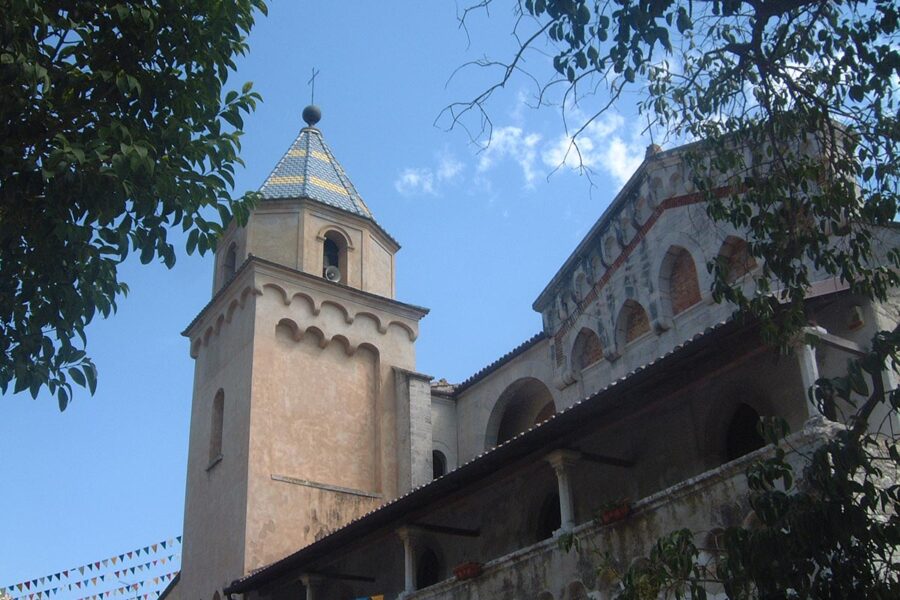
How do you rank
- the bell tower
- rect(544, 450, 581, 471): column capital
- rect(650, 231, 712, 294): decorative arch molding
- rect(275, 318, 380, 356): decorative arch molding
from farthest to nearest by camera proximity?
rect(275, 318, 380, 356): decorative arch molding, the bell tower, rect(650, 231, 712, 294): decorative arch molding, rect(544, 450, 581, 471): column capital

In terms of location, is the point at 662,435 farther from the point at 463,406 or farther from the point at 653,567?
the point at 463,406

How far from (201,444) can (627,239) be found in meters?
11.0

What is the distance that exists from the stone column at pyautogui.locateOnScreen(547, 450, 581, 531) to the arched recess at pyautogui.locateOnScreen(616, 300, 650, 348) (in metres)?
5.02

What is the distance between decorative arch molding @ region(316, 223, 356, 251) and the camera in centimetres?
2361

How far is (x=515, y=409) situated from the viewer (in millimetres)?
22375

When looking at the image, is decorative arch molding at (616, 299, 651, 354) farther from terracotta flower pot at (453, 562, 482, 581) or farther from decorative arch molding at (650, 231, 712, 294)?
terracotta flower pot at (453, 562, 482, 581)

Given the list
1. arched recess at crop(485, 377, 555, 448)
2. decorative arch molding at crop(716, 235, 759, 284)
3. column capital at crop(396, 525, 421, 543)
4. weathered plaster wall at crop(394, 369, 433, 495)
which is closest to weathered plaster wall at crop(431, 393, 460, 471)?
weathered plaster wall at crop(394, 369, 433, 495)

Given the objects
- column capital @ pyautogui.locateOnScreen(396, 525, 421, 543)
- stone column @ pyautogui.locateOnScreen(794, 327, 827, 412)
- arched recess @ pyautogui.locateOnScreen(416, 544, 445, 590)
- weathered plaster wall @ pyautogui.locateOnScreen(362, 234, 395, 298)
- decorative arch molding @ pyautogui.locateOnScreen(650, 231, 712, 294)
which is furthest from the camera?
weathered plaster wall @ pyautogui.locateOnScreen(362, 234, 395, 298)

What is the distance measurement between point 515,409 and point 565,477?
388 inches

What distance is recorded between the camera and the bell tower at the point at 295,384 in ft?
67.1

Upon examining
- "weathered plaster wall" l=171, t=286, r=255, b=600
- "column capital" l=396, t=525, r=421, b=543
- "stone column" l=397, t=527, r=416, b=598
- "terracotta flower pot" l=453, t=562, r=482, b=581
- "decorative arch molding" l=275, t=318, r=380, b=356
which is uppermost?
"decorative arch molding" l=275, t=318, r=380, b=356

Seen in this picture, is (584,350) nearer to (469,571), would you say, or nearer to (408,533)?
(408,533)

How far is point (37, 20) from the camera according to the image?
7086 millimetres

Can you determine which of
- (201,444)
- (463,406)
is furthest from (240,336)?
(463,406)
